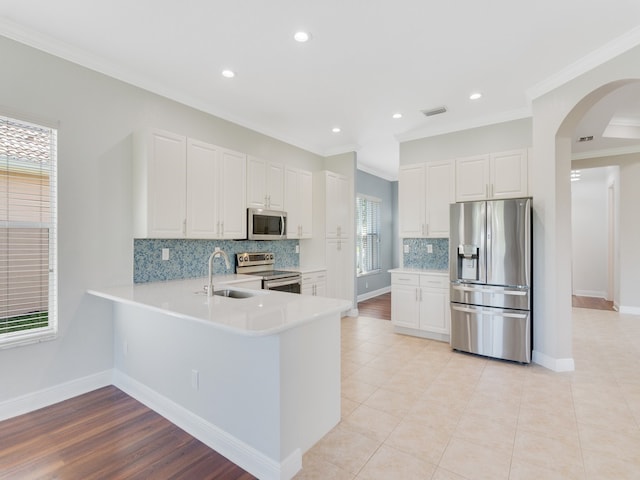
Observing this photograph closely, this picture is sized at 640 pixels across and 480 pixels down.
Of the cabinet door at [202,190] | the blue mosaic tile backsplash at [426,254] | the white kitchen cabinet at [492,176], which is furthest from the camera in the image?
the blue mosaic tile backsplash at [426,254]

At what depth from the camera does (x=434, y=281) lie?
166 inches

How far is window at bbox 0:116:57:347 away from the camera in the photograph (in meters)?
2.41

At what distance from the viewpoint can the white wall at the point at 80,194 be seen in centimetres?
248

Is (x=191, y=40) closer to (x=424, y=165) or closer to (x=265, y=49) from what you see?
(x=265, y=49)

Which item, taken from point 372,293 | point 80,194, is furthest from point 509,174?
point 80,194

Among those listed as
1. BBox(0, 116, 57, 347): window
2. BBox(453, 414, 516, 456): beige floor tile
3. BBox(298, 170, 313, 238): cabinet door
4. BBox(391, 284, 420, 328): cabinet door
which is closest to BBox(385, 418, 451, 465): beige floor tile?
BBox(453, 414, 516, 456): beige floor tile

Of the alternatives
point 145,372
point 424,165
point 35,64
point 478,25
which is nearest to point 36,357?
point 145,372

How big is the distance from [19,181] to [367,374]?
3.47 meters

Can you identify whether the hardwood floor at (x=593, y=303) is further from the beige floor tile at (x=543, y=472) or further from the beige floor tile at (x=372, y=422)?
the beige floor tile at (x=372, y=422)

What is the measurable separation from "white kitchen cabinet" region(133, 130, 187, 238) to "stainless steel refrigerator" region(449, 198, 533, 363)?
3.15 meters

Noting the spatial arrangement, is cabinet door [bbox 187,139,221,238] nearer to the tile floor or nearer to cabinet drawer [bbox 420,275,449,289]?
the tile floor

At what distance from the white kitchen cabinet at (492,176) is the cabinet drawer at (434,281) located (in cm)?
111

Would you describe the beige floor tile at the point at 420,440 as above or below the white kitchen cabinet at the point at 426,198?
below

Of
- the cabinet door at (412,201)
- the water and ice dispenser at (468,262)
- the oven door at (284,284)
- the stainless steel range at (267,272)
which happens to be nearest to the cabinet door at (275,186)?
the stainless steel range at (267,272)
